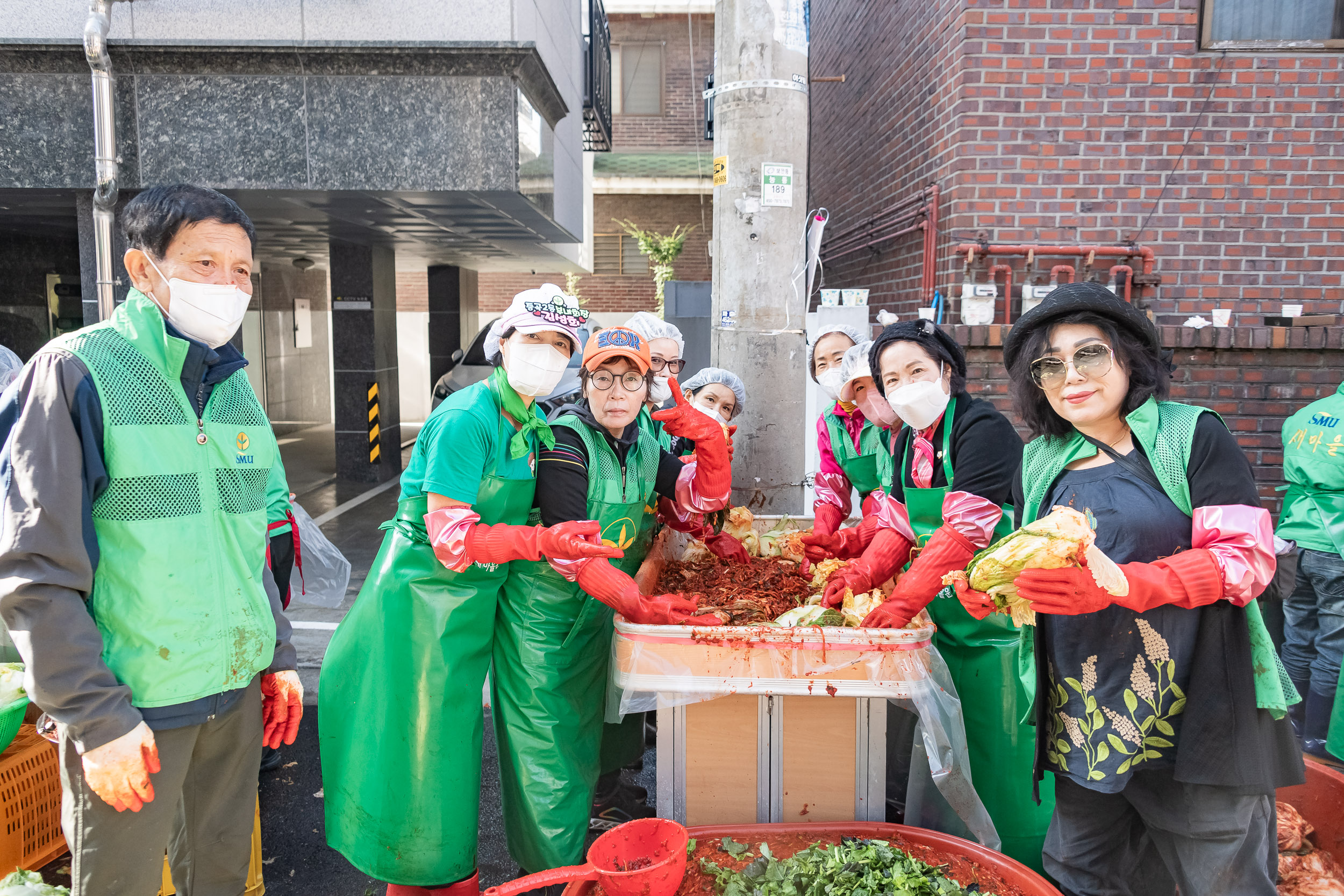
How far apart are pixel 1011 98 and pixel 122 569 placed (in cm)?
535

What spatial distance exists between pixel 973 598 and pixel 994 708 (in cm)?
107

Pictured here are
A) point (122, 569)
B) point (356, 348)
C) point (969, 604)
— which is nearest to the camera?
point (122, 569)

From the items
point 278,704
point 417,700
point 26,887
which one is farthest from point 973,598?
point 26,887

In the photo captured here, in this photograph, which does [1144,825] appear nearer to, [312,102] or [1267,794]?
[1267,794]

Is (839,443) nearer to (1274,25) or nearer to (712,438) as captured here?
(712,438)

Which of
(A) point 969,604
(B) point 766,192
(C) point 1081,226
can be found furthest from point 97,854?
(C) point 1081,226

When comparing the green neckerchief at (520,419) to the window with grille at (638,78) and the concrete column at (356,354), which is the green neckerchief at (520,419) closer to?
the concrete column at (356,354)

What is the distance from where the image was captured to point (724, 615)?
244 centimetres

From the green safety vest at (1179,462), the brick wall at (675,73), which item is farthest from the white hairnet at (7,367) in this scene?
the brick wall at (675,73)

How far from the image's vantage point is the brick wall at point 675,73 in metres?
19.3

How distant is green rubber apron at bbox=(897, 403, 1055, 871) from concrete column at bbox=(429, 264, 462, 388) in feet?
43.9

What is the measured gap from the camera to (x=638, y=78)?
783 inches

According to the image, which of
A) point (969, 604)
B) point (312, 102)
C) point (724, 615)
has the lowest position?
point (724, 615)

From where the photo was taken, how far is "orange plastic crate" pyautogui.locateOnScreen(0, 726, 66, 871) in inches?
102
